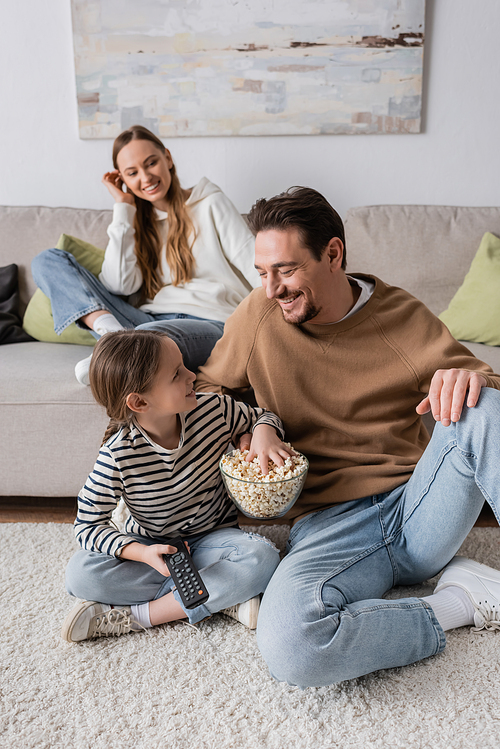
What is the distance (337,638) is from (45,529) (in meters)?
1.00

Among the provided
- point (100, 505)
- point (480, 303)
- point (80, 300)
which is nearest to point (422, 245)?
point (480, 303)

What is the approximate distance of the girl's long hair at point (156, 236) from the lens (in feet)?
7.01

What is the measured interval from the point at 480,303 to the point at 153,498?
1352 mm

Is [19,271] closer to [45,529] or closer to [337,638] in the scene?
[45,529]

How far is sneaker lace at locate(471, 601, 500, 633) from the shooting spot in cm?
123

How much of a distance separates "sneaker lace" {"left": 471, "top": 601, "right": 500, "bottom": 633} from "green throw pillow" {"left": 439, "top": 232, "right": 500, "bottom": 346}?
3.35 ft

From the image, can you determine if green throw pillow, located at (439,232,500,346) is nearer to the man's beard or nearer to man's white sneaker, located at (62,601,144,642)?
the man's beard

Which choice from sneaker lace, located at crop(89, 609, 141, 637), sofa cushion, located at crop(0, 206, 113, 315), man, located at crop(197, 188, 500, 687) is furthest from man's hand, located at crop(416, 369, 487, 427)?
sofa cushion, located at crop(0, 206, 113, 315)

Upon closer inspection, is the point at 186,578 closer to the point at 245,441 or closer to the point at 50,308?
the point at 245,441

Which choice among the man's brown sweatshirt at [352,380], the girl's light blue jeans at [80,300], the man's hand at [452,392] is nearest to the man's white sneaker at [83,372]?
the girl's light blue jeans at [80,300]

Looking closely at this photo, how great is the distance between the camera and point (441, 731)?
3.26 ft

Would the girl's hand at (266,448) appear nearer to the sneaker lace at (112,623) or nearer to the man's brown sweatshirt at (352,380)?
the man's brown sweatshirt at (352,380)

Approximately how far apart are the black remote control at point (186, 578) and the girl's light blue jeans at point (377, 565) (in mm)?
125

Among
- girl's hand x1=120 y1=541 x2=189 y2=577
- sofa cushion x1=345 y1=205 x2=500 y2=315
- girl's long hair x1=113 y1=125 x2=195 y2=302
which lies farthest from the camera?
sofa cushion x1=345 y1=205 x2=500 y2=315
